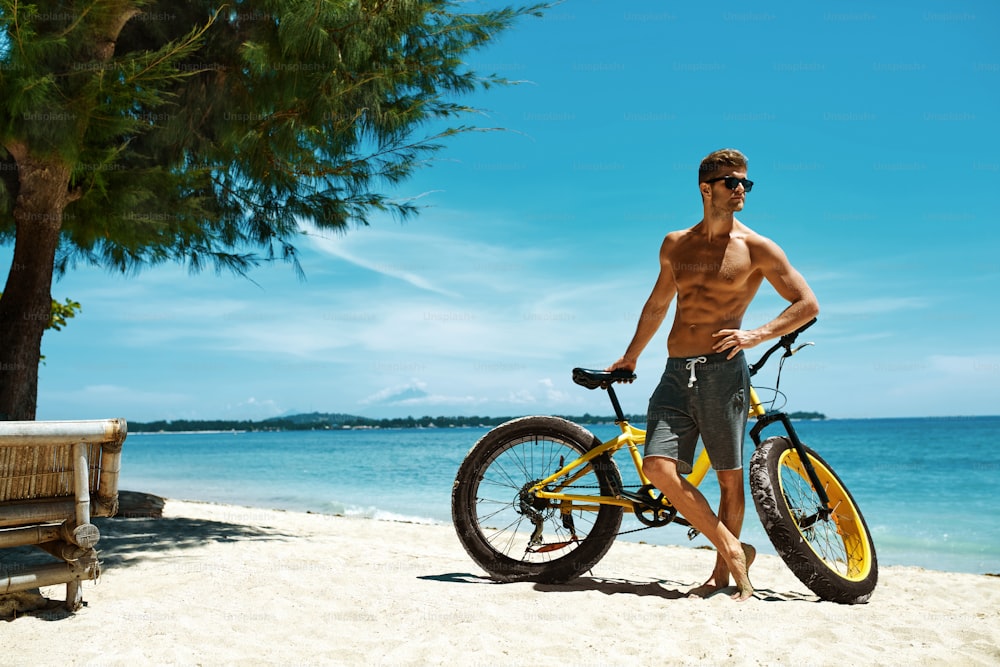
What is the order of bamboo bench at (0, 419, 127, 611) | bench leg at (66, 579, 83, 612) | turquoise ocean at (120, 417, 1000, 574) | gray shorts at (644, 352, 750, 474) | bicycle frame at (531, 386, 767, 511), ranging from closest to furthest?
bamboo bench at (0, 419, 127, 611), bench leg at (66, 579, 83, 612), gray shorts at (644, 352, 750, 474), bicycle frame at (531, 386, 767, 511), turquoise ocean at (120, 417, 1000, 574)

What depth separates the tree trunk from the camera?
18.4 feet

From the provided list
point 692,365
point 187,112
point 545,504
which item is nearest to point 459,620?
point 545,504

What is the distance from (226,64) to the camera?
5.78 m

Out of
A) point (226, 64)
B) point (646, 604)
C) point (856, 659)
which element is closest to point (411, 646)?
point (646, 604)

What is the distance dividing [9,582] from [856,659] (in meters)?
3.07

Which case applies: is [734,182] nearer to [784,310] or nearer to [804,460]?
[784,310]

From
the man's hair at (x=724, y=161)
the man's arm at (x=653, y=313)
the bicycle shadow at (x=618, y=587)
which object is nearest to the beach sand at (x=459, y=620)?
the bicycle shadow at (x=618, y=587)

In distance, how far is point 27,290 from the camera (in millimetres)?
5750

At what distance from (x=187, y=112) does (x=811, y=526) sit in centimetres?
511

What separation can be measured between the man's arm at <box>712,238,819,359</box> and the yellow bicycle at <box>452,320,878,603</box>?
0.11m

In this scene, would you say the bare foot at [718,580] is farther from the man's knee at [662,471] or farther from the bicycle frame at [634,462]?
the man's knee at [662,471]

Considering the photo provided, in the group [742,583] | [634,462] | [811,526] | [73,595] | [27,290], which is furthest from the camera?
[27,290]

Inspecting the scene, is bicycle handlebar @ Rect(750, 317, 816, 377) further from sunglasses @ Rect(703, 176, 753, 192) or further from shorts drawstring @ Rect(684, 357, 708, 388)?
sunglasses @ Rect(703, 176, 753, 192)

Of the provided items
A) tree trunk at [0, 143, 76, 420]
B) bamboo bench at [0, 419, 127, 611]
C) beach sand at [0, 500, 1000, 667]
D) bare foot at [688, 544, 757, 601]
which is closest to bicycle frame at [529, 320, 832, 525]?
bare foot at [688, 544, 757, 601]
